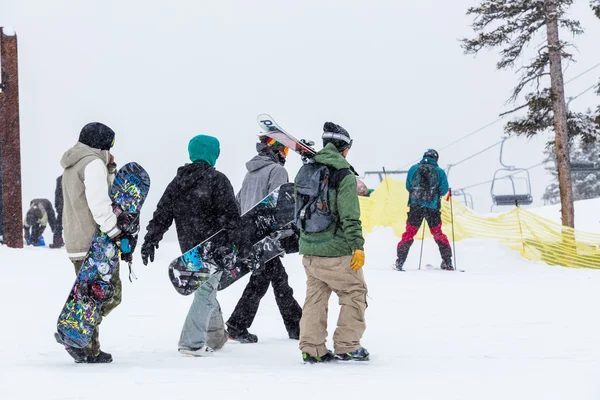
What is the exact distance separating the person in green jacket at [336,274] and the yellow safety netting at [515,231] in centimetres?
945

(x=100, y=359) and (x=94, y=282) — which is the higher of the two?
(x=94, y=282)

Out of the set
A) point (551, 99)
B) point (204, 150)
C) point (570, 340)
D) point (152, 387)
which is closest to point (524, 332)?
point (570, 340)

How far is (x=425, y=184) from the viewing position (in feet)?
44.2

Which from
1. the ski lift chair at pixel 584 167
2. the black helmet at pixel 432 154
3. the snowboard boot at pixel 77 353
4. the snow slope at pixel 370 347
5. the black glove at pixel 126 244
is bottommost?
the snow slope at pixel 370 347

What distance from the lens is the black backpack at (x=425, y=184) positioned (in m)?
13.4

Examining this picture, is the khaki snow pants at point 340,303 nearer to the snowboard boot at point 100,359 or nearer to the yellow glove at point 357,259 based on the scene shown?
the yellow glove at point 357,259

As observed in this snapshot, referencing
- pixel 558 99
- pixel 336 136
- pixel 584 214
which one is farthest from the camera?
pixel 584 214

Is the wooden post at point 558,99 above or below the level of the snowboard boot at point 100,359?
above

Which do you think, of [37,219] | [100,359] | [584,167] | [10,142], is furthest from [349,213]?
[584,167]

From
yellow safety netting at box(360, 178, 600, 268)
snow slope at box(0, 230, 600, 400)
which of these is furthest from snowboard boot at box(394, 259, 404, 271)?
yellow safety netting at box(360, 178, 600, 268)

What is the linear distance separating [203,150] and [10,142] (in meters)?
12.5

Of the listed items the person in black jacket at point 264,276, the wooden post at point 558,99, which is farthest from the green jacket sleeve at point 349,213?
the wooden post at point 558,99

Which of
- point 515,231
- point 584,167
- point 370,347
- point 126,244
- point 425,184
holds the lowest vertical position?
point 370,347

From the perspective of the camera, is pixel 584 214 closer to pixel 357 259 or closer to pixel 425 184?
pixel 425 184
